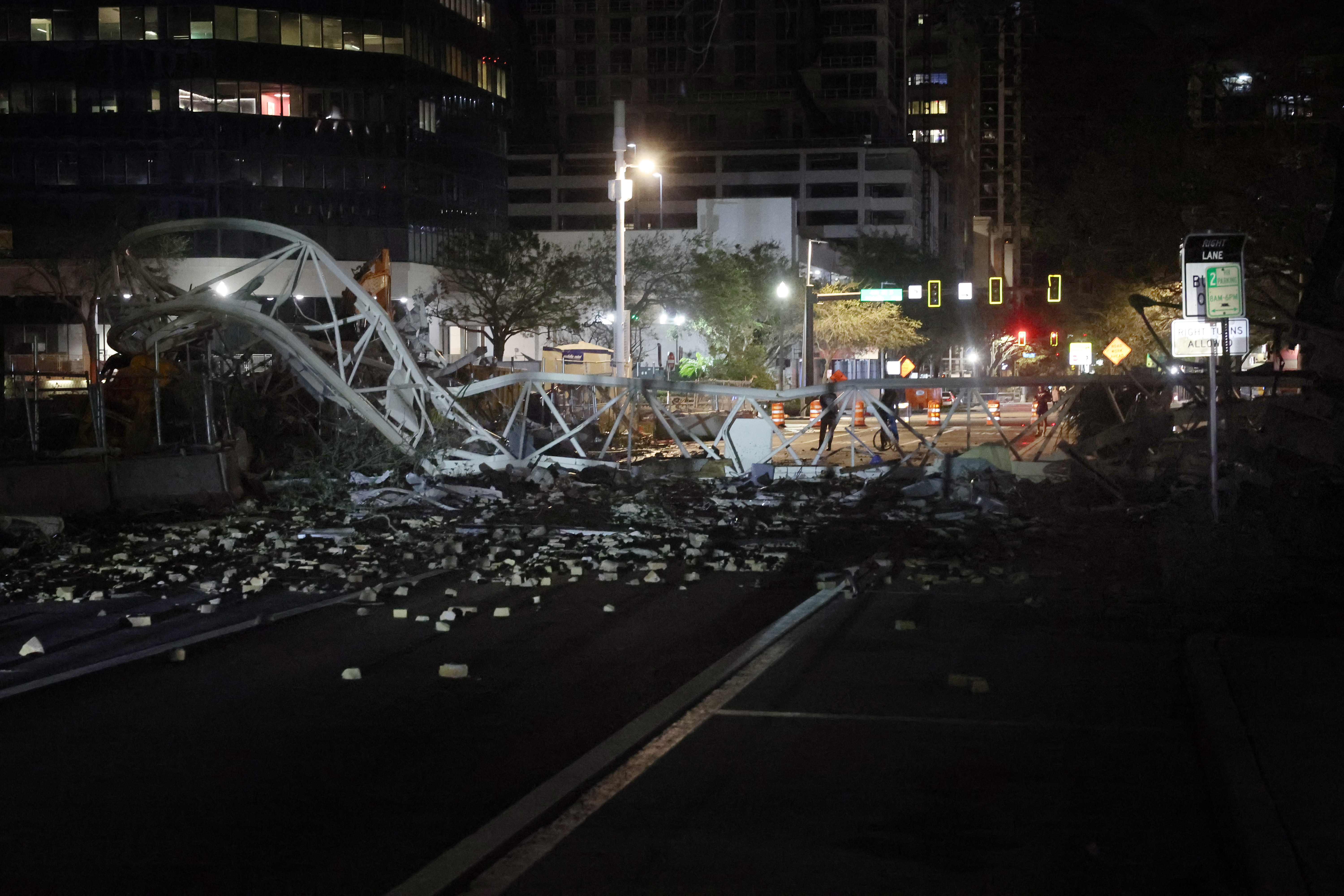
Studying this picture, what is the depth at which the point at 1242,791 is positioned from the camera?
19.3 feet

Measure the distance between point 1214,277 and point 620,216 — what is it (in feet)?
67.5

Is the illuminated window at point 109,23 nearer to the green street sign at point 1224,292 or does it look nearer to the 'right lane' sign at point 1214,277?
the 'right lane' sign at point 1214,277

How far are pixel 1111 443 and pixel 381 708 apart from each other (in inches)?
632

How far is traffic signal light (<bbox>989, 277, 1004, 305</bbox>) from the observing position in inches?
1855

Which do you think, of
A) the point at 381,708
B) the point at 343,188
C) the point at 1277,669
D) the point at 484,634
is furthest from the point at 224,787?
the point at 343,188

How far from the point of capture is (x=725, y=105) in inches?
6166

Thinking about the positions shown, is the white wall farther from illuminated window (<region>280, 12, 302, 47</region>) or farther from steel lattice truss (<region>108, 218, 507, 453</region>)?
steel lattice truss (<region>108, 218, 507, 453</region>)

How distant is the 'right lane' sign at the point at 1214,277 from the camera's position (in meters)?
13.3

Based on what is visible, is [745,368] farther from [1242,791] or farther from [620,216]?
[1242,791]

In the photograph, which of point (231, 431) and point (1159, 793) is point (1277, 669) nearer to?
point (1159, 793)

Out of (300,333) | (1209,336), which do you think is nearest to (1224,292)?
(1209,336)

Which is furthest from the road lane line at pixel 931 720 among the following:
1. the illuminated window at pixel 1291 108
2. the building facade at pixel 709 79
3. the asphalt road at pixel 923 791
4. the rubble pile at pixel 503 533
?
the building facade at pixel 709 79

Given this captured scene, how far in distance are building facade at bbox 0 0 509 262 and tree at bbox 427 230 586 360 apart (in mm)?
3487

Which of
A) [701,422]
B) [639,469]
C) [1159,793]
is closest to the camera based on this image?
[1159,793]
